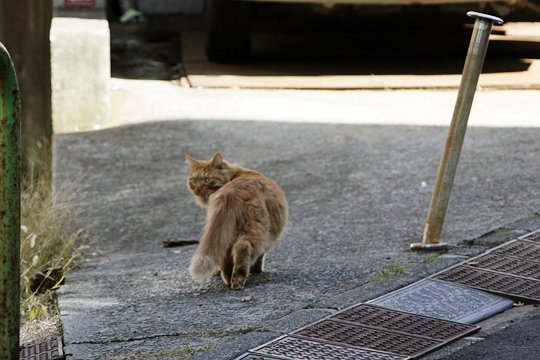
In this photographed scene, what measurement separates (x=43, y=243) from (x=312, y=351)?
2703 millimetres

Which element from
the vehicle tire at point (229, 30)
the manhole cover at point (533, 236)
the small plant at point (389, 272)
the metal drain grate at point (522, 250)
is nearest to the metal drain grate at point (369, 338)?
the small plant at point (389, 272)

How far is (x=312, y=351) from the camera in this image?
157 inches

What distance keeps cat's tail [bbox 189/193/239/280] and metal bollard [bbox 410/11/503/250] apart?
1.01m

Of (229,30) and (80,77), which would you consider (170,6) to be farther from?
(80,77)

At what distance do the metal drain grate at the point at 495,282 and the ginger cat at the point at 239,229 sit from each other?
87cm

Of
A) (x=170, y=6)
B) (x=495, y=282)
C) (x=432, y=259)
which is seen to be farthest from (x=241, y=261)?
(x=170, y=6)

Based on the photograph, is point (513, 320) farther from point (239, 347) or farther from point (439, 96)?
point (439, 96)

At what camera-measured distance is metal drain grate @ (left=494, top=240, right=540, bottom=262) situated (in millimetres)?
5117

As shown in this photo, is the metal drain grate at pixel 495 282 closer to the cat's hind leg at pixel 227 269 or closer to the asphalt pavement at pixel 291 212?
the asphalt pavement at pixel 291 212

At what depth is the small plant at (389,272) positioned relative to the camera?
4891 millimetres

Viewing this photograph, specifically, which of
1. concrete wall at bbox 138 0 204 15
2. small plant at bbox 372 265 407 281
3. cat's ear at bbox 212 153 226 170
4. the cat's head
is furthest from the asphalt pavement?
concrete wall at bbox 138 0 204 15

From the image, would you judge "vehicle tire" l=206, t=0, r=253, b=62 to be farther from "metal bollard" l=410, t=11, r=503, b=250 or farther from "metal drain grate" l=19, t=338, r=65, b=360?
"metal drain grate" l=19, t=338, r=65, b=360

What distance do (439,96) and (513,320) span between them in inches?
217

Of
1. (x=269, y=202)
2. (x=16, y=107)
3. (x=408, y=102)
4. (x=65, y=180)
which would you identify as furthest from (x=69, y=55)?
(x=16, y=107)
